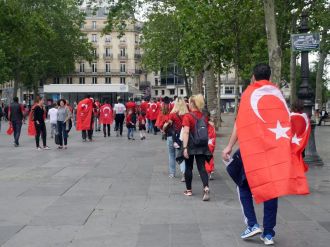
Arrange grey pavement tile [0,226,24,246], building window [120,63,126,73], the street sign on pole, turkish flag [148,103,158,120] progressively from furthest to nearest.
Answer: building window [120,63,126,73]
turkish flag [148,103,158,120]
the street sign on pole
grey pavement tile [0,226,24,246]

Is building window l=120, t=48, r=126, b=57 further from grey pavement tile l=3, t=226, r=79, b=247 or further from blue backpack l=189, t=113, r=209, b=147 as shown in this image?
grey pavement tile l=3, t=226, r=79, b=247

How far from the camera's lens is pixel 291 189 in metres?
5.76

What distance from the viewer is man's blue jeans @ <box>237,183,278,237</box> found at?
591 cm

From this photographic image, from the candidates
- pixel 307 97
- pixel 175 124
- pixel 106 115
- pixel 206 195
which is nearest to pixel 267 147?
pixel 206 195

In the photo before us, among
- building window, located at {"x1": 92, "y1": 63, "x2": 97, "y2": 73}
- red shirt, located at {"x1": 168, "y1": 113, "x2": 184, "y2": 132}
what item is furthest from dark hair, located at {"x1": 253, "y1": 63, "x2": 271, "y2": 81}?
building window, located at {"x1": 92, "y1": 63, "x2": 97, "y2": 73}

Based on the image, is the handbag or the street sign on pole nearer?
the handbag

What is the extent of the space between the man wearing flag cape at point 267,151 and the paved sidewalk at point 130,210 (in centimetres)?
59

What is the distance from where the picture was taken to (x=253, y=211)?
6188mm

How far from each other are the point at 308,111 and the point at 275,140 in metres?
7.49

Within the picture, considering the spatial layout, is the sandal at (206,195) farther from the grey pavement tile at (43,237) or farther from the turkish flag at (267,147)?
the turkish flag at (267,147)

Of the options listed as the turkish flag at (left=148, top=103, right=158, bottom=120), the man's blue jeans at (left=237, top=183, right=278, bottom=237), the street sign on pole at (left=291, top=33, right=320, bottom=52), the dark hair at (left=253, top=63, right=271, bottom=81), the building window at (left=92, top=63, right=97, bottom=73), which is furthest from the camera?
the building window at (left=92, top=63, right=97, bottom=73)

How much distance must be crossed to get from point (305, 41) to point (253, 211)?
25.3 feet

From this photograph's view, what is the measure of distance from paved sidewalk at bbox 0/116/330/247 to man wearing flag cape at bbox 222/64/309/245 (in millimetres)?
586

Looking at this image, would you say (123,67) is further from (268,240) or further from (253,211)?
(268,240)
